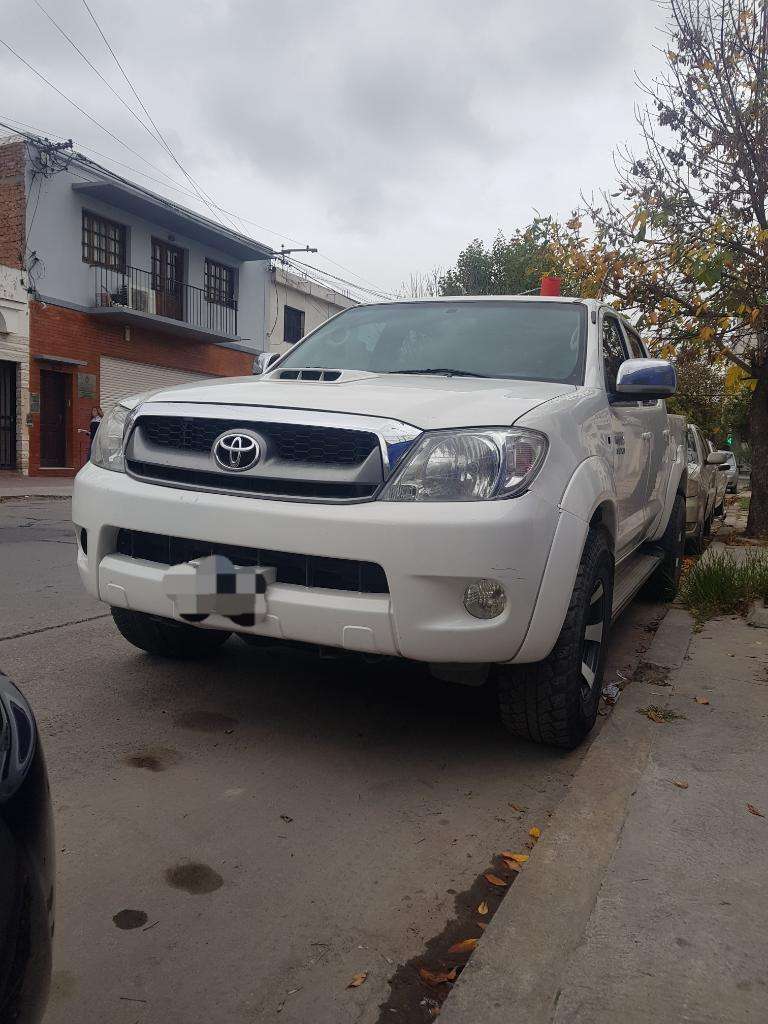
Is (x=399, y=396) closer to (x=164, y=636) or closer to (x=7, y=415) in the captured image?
(x=164, y=636)

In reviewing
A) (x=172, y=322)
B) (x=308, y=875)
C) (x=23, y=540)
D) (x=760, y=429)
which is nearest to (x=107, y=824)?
(x=308, y=875)

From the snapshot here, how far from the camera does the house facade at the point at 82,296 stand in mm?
18766

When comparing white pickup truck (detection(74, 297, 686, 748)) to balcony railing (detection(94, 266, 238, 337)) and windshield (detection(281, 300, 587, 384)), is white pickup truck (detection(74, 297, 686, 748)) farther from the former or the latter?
balcony railing (detection(94, 266, 238, 337))

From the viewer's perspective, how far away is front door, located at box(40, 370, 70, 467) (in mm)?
19844

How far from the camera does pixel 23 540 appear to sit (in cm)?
820

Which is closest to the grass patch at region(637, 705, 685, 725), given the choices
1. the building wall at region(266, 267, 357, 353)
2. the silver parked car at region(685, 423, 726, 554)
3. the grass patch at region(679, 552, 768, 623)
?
the grass patch at region(679, 552, 768, 623)

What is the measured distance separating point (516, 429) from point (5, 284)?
18266mm

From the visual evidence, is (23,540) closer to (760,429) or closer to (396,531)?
(396,531)

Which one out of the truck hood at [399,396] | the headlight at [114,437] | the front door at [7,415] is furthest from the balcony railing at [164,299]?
the truck hood at [399,396]

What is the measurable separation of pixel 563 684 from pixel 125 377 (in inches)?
818

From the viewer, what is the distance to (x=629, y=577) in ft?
14.5

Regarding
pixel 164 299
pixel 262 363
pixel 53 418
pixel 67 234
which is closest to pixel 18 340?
pixel 53 418

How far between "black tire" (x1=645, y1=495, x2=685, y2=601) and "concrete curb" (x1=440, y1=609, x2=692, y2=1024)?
2748 millimetres

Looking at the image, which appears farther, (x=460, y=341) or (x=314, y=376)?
(x=460, y=341)
